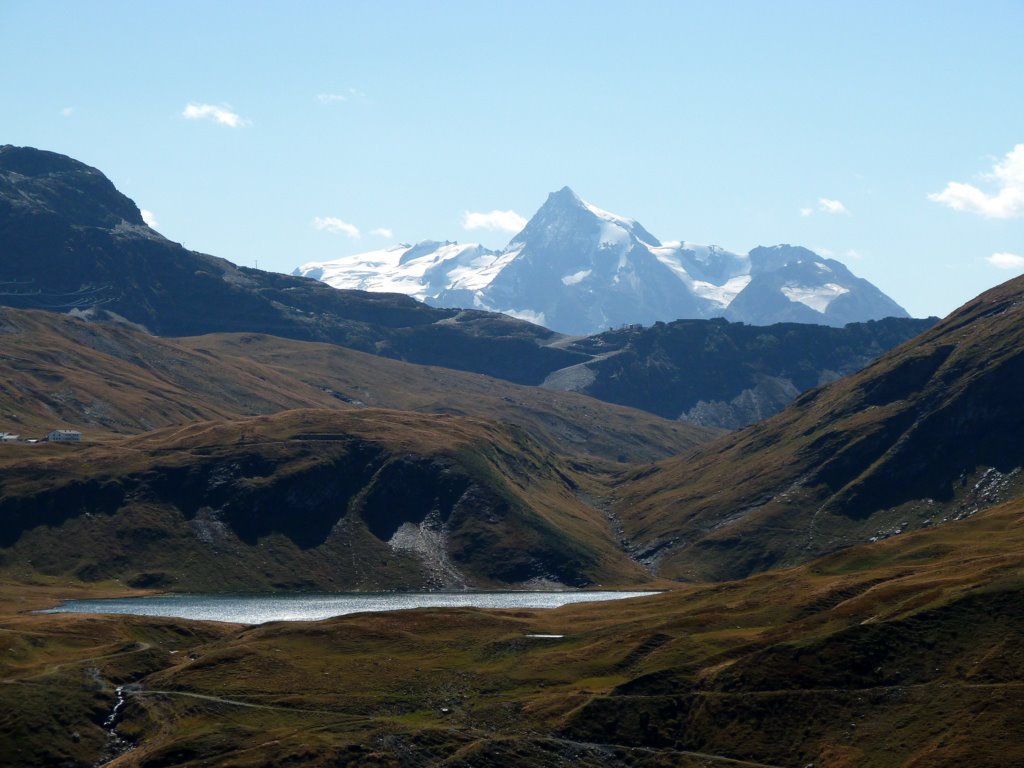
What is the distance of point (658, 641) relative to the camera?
18200cm

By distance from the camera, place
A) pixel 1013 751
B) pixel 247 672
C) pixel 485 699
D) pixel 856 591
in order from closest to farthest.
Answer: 1. pixel 1013 751
2. pixel 485 699
3. pixel 247 672
4. pixel 856 591

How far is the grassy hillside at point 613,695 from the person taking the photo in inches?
5645

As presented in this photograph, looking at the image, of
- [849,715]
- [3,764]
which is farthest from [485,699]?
[3,764]

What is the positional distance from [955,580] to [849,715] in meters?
37.9

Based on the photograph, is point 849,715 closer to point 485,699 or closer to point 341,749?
point 485,699

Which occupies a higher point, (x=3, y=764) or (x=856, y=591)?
(x=856, y=591)

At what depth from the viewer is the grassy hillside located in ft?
470

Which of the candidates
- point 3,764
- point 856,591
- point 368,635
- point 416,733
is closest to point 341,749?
point 416,733

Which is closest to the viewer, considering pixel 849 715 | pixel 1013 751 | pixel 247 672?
pixel 1013 751

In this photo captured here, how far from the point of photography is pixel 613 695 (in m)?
161

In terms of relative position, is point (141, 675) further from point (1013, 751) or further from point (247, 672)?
point (1013, 751)

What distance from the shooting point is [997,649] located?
148625 millimetres

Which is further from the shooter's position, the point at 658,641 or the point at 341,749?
the point at 658,641

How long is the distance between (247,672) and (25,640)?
3926cm
